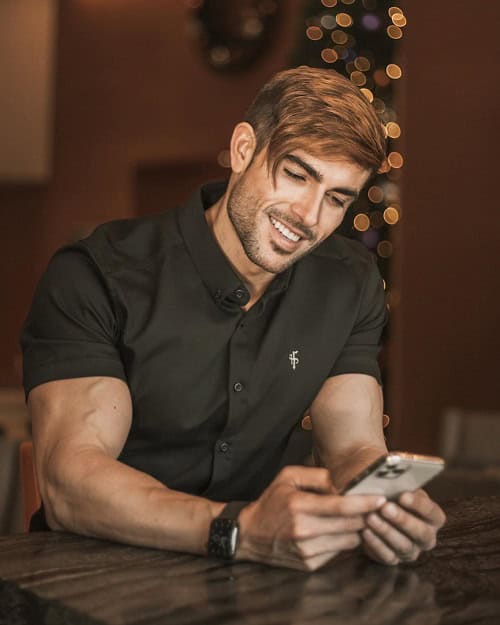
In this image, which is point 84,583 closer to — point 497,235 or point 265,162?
point 265,162

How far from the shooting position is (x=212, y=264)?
1820mm

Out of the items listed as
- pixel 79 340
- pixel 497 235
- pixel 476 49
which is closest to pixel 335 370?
pixel 79 340

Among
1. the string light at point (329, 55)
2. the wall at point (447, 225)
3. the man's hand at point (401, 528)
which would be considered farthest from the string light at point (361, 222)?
the man's hand at point (401, 528)

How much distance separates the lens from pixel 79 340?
1.63 m

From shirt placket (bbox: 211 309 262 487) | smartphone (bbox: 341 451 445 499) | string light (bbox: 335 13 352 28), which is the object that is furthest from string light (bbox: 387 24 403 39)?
smartphone (bbox: 341 451 445 499)

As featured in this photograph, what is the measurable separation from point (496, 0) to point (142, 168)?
2.99 meters

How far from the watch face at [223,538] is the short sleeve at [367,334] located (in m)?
0.62

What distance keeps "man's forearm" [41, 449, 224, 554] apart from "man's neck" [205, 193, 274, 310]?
0.48m

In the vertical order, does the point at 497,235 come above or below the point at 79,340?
below

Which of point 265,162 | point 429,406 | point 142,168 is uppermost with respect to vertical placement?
point 265,162

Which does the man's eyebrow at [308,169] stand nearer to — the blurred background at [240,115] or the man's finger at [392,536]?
the man's finger at [392,536]

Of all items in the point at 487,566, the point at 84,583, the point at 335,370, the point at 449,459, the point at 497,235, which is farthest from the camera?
the point at 497,235

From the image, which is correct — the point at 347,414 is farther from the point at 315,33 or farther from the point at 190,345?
the point at 315,33

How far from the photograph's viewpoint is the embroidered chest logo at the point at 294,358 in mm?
1853
